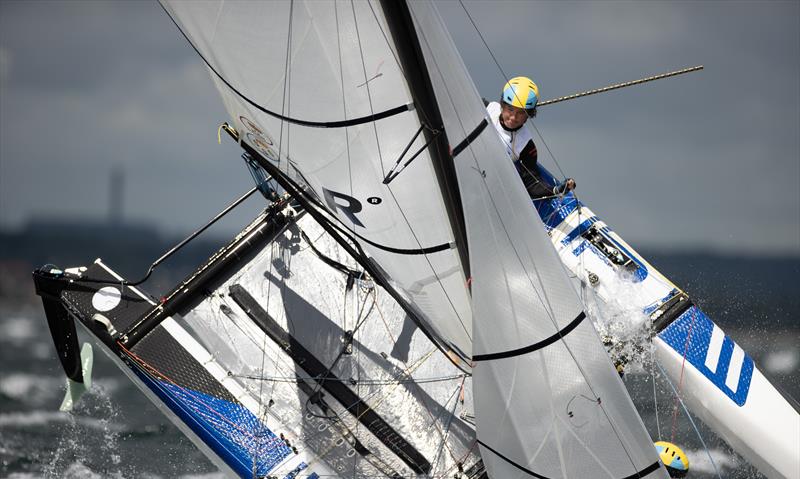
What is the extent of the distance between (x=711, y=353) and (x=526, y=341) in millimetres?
2368

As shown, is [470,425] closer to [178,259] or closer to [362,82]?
[362,82]

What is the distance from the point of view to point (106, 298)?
689cm

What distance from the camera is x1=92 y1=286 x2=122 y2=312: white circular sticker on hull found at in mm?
6832

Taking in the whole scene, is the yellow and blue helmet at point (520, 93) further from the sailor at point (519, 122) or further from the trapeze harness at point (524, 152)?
the trapeze harness at point (524, 152)

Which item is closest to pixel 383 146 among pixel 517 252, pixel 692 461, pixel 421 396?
pixel 517 252

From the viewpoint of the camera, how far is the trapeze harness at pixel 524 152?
6.73 m

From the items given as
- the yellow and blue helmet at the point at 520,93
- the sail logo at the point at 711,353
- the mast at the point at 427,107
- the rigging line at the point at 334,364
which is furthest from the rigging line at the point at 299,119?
the sail logo at the point at 711,353

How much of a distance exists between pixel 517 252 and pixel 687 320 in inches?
Answer: 94.3

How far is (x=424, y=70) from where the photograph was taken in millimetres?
4812

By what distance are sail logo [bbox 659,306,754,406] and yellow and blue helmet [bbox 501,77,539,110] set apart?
185 centimetres

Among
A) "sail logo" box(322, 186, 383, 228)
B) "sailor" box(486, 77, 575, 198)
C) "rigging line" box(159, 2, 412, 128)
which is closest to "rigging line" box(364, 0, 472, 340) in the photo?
"sail logo" box(322, 186, 383, 228)

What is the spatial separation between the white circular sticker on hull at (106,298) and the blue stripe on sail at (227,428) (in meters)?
0.64

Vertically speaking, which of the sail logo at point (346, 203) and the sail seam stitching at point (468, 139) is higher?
the sail logo at point (346, 203)

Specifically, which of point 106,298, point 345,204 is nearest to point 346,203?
point 345,204
